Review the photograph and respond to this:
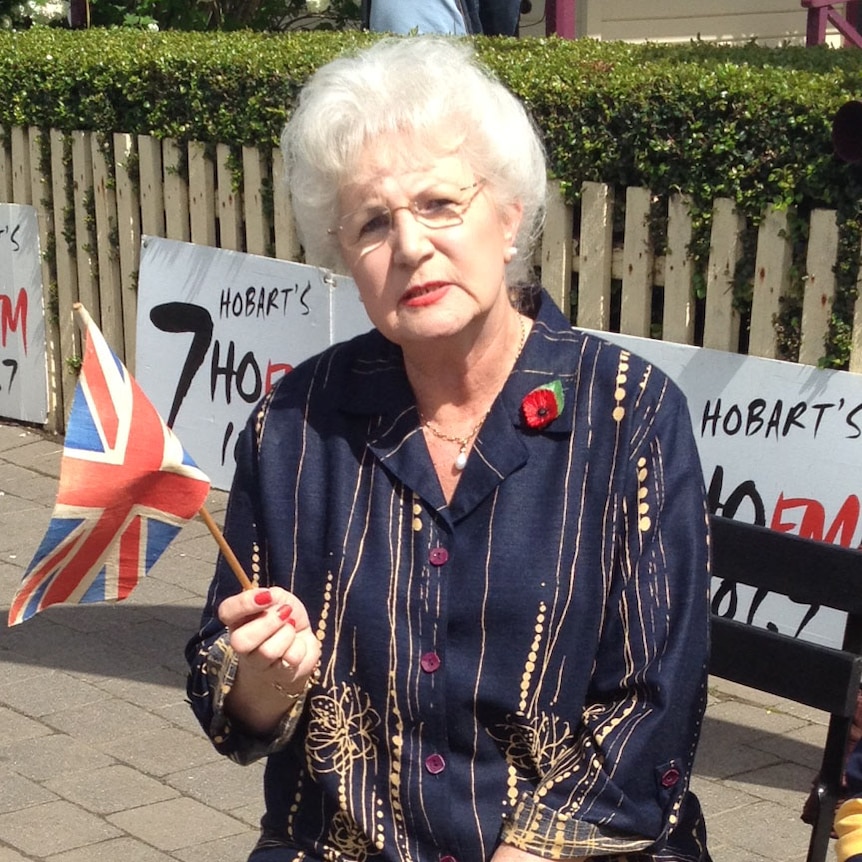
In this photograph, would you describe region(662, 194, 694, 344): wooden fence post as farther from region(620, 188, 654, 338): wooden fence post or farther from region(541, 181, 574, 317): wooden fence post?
region(541, 181, 574, 317): wooden fence post

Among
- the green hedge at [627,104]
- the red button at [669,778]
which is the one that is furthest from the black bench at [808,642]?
the green hedge at [627,104]

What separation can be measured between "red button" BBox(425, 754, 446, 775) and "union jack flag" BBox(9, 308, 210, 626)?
50cm

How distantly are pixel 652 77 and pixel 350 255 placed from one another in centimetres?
268

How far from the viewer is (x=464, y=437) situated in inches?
96.4

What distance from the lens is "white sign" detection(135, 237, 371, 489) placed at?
6152mm

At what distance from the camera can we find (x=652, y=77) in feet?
16.0

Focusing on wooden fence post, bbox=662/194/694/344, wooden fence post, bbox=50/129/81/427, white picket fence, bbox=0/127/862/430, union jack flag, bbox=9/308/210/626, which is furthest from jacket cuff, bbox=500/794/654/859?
wooden fence post, bbox=50/129/81/427

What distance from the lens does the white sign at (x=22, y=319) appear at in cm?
754

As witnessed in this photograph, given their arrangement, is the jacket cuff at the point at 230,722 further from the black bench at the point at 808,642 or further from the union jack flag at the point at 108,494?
the black bench at the point at 808,642

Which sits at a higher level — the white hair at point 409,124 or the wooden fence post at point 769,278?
the white hair at point 409,124

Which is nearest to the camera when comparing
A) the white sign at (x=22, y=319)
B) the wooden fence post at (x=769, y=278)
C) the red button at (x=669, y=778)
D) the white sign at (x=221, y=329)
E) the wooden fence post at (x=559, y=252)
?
the red button at (x=669, y=778)

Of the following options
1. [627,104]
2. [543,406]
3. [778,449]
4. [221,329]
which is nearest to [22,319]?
[221,329]

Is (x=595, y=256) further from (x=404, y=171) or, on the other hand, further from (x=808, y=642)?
(x=404, y=171)

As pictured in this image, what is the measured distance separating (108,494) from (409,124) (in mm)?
720
